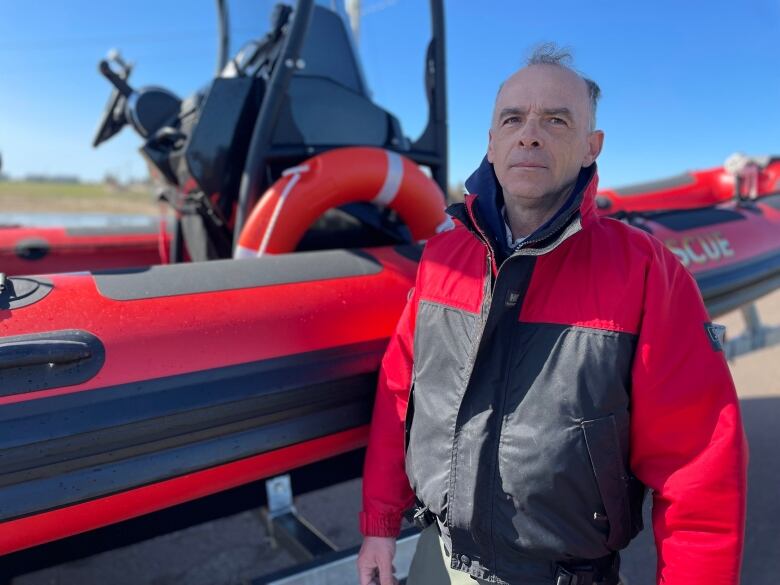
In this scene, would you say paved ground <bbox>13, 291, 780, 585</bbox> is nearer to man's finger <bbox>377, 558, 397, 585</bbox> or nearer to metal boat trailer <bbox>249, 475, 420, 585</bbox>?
metal boat trailer <bbox>249, 475, 420, 585</bbox>

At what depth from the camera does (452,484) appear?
3.13 ft

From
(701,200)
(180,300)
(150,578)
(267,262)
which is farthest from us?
(701,200)

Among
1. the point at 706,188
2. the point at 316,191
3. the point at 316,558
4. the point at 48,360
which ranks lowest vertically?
the point at 316,558

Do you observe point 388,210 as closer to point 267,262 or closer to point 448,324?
point 267,262

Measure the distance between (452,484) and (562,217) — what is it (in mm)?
454

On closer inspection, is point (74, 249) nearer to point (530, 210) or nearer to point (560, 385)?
point (530, 210)

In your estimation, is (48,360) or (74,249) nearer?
(48,360)

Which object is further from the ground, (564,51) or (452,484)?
(564,51)

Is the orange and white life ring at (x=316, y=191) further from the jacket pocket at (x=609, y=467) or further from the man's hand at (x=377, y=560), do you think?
the jacket pocket at (x=609, y=467)

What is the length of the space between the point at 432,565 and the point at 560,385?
487 mm

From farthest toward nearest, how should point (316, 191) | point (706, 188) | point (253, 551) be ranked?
point (706, 188) < point (253, 551) < point (316, 191)

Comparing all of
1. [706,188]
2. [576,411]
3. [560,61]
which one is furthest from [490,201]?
[706,188]

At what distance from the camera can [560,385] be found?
86 centimetres

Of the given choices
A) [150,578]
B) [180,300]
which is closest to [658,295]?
[180,300]
